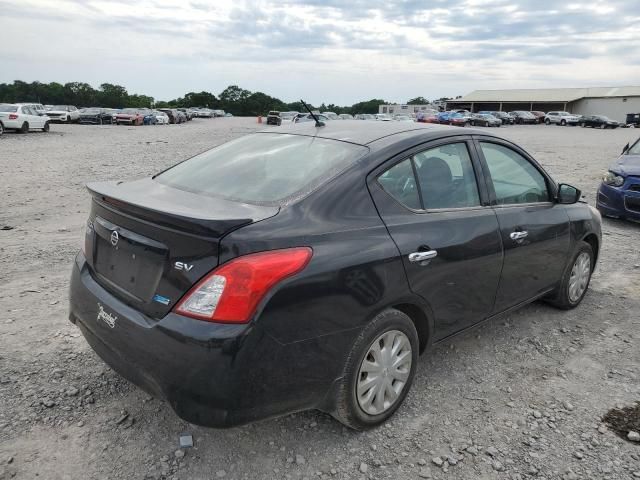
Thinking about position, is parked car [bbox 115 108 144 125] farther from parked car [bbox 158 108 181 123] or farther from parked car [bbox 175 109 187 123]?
parked car [bbox 175 109 187 123]

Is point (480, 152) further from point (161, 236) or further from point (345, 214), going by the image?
point (161, 236)

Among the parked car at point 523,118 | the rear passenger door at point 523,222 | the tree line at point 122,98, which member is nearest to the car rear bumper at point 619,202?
the rear passenger door at point 523,222

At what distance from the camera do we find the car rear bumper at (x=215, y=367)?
7.37 feet

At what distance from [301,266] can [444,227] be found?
1.14 meters

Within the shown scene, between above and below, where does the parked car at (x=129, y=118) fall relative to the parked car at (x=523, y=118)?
below

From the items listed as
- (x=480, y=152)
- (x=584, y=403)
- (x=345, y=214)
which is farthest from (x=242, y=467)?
(x=480, y=152)

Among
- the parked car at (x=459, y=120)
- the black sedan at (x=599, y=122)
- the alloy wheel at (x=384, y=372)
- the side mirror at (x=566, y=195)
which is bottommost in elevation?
the alloy wheel at (x=384, y=372)

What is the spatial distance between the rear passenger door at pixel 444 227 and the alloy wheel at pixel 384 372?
311mm

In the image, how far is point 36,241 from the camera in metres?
6.34

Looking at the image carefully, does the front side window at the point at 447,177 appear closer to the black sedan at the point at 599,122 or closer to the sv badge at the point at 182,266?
the sv badge at the point at 182,266

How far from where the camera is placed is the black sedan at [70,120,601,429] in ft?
7.52

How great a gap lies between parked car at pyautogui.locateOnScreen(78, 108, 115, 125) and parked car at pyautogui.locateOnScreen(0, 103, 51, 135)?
44.8 feet

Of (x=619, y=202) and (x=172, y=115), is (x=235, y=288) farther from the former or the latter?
(x=172, y=115)

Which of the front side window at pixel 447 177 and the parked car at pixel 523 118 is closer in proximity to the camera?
the front side window at pixel 447 177
